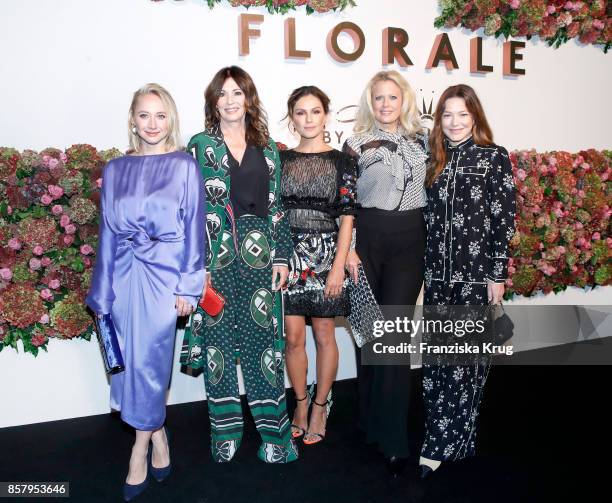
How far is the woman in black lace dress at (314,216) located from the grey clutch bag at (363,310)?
0.06 meters

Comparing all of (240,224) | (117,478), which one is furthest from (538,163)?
(117,478)

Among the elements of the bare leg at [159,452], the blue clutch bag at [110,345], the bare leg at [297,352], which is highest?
the blue clutch bag at [110,345]

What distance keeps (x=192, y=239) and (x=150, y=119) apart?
24.2 inches

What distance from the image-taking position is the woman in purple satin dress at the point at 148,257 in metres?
2.68

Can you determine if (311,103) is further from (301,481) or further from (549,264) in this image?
(549,264)

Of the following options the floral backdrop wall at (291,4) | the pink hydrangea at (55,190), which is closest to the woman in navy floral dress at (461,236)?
the floral backdrop wall at (291,4)

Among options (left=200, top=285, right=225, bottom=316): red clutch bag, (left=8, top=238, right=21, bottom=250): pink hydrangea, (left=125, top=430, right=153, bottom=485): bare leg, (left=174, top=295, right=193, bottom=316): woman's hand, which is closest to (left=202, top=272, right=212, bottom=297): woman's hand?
(left=200, top=285, right=225, bottom=316): red clutch bag

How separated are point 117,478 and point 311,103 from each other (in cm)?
227

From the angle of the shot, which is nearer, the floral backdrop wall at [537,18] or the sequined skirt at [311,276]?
the sequined skirt at [311,276]

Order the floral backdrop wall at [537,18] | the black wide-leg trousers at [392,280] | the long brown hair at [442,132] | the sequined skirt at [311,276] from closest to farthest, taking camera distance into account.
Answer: the long brown hair at [442,132]
the black wide-leg trousers at [392,280]
the sequined skirt at [311,276]
the floral backdrop wall at [537,18]

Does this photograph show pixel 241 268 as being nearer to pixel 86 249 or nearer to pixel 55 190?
pixel 86 249

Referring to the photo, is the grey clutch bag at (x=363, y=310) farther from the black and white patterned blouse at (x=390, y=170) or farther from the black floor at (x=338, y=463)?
the black floor at (x=338, y=463)

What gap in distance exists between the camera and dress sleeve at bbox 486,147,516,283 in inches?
113

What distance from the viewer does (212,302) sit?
2852mm
